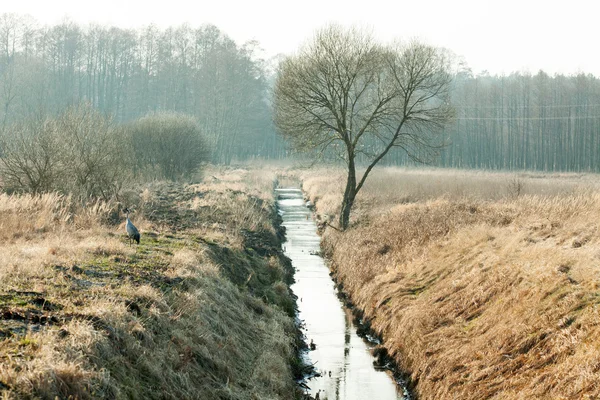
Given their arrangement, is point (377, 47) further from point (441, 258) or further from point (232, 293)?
point (232, 293)

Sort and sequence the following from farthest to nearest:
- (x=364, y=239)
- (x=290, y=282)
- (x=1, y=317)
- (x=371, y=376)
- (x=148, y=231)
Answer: (x=364, y=239)
(x=290, y=282)
(x=148, y=231)
(x=371, y=376)
(x=1, y=317)

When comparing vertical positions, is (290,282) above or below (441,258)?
below

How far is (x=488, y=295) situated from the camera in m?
12.2

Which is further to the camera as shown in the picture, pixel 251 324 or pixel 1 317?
pixel 251 324

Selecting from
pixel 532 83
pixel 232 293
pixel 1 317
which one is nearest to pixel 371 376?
pixel 232 293

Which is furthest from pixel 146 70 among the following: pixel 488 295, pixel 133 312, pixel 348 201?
pixel 133 312

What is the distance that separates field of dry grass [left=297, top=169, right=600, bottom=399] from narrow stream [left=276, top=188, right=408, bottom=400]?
0.54m

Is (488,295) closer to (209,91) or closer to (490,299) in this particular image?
(490,299)

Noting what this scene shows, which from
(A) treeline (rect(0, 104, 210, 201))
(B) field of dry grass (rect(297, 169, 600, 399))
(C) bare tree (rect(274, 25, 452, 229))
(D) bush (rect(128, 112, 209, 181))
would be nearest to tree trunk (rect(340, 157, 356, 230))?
(C) bare tree (rect(274, 25, 452, 229))

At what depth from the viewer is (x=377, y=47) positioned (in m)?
28.9

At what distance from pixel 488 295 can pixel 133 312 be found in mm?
6850

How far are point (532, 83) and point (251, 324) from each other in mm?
A: 86949

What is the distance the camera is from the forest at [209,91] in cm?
7106

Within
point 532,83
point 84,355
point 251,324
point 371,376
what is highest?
point 532,83
